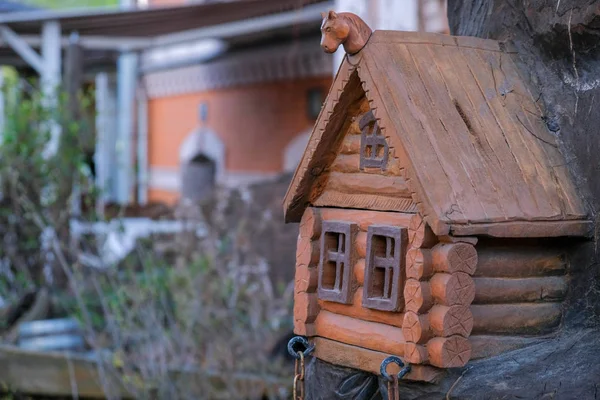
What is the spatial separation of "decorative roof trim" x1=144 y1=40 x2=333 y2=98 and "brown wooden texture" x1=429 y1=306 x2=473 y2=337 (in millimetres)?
7437

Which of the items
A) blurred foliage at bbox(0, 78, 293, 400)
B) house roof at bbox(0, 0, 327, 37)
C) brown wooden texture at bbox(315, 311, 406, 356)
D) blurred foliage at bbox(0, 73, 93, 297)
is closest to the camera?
brown wooden texture at bbox(315, 311, 406, 356)

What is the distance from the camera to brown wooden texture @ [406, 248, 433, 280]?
2.98 meters

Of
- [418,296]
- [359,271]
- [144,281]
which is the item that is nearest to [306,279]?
[359,271]

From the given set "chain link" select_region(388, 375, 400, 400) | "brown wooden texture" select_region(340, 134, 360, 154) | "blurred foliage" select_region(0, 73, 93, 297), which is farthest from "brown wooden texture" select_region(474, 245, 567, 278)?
"blurred foliage" select_region(0, 73, 93, 297)

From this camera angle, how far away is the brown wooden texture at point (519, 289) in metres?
3.13

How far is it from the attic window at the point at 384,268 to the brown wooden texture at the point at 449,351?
20 cm

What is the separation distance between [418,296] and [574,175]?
759 mm

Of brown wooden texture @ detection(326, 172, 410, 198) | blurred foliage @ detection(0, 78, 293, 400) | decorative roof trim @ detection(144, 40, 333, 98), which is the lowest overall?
blurred foliage @ detection(0, 78, 293, 400)

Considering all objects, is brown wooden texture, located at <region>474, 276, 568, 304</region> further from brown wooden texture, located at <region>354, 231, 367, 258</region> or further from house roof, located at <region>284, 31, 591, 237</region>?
brown wooden texture, located at <region>354, 231, 367, 258</region>

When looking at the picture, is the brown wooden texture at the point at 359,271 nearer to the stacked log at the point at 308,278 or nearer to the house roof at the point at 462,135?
the stacked log at the point at 308,278

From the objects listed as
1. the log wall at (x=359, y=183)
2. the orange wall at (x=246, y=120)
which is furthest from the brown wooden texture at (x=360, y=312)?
the orange wall at (x=246, y=120)

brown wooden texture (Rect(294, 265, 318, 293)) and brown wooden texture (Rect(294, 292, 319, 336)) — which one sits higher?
brown wooden texture (Rect(294, 265, 318, 293))

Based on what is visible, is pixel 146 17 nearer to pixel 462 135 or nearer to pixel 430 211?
pixel 462 135

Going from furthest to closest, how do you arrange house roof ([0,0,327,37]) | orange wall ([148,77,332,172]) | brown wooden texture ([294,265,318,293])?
1. orange wall ([148,77,332,172])
2. house roof ([0,0,327,37])
3. brown wooden texture ([294,265,318,293])
